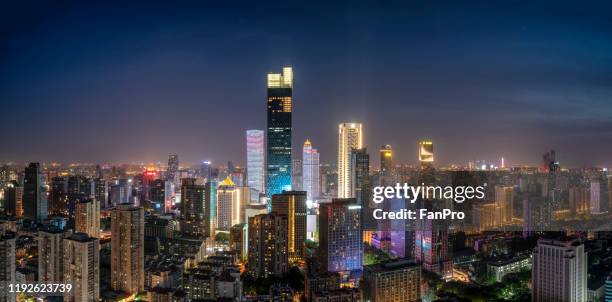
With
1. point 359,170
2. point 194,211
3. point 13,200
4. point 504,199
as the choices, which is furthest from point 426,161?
point 13,200

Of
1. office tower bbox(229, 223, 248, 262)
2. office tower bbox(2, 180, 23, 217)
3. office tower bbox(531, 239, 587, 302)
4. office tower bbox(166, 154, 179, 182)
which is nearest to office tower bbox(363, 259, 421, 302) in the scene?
office tower bbox(531, 239, 587, 302)

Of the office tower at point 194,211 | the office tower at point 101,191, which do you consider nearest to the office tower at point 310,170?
the office tower at point 194,211

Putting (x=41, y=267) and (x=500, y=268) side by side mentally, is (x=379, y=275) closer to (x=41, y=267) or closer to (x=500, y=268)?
(x=500, y=268)

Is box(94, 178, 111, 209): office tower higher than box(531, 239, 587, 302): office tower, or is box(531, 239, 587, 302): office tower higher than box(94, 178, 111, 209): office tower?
box(94, 178, 111, 209): office tower

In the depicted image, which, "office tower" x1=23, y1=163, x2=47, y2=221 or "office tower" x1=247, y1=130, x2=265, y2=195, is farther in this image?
"office tower" x1=247, y1=130, x2=265, y2=195

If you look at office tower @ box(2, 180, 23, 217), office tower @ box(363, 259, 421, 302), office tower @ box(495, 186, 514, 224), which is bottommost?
office tower @ box(363, 259, 421, 302)

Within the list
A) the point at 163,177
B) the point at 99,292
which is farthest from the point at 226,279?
the point at 163,177

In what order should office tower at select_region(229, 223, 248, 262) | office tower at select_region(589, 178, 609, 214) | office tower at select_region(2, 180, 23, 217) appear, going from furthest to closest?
office tower at select_region(2, 180, 23, 217) < office tower at select_region(229, 223, 248, 262) < office tower at select_region(589, 178, 609, 214)

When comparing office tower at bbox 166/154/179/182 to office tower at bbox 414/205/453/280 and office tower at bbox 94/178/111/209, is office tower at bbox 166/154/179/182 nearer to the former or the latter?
office tower at bbox 94/178/111/209
